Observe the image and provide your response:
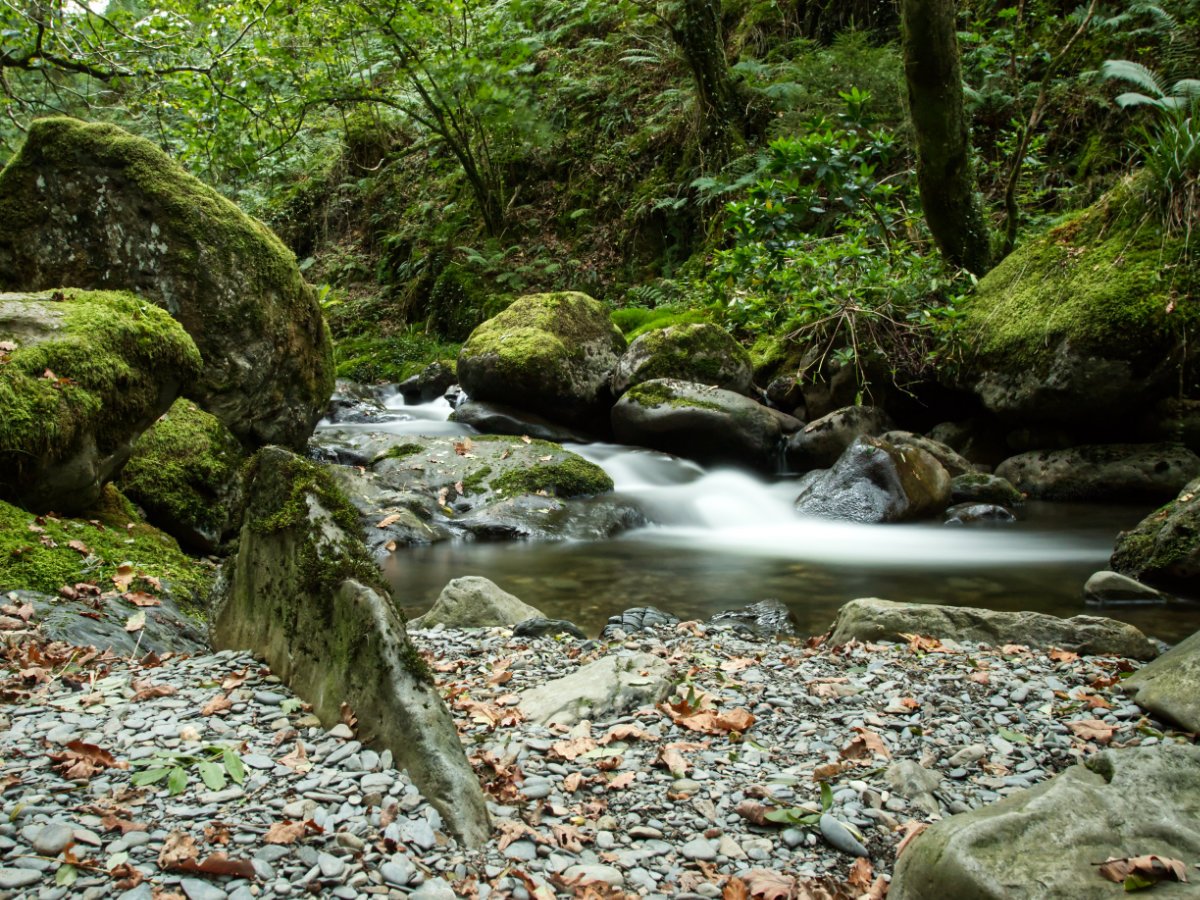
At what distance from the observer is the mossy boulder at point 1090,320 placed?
8.48m

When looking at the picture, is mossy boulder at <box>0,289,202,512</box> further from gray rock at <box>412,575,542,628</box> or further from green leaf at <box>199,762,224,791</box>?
green leaf at <box>199,762,224,791</box>

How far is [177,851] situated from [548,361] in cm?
1015

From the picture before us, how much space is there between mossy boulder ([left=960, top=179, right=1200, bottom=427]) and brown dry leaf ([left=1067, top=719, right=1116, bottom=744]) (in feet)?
21.2

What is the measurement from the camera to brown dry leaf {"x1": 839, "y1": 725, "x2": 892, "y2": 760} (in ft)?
10.4

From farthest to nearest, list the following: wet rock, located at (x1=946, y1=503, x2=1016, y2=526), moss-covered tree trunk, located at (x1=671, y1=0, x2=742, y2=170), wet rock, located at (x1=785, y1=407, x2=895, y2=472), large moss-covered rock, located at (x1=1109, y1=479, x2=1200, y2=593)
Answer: moss-covered tree trunk, located at (x1=671, y1=0, x2=742, y2=170), wet rock, located at (x1=785, y1=407, x2=895, y2=472), wet rock, located at (x1=946, y1=503, x2=1016, y2=526), large moss-covered rock, located at (x1=1109, y1=479, x2=1200, y2=593)

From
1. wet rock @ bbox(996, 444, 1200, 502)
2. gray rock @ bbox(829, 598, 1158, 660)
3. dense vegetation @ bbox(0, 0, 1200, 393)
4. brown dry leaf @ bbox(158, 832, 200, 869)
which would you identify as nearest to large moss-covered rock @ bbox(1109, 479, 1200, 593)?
gray rock @ bbox(829, 598, 1158, 660)

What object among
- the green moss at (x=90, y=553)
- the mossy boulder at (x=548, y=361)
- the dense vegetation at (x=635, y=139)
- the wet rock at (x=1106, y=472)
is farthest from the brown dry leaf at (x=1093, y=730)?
the mossy boulder at (x=548, y=361)

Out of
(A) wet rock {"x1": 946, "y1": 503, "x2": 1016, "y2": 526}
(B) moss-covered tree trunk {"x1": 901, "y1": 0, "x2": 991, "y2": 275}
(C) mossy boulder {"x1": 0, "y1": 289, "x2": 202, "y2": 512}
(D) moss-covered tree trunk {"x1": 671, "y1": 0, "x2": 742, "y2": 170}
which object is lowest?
(A) wet rock {"x1": 946, "y1": 503, "x2": 1016, "y2": 526}

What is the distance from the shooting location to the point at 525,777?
9.44ft

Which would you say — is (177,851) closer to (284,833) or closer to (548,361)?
(284,833)

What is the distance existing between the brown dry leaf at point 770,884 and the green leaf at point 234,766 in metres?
1.50

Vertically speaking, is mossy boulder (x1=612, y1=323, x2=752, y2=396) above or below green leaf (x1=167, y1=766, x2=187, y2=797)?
above

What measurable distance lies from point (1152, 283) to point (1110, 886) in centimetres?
828

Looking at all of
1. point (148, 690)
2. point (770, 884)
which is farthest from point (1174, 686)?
point (148, 690)
